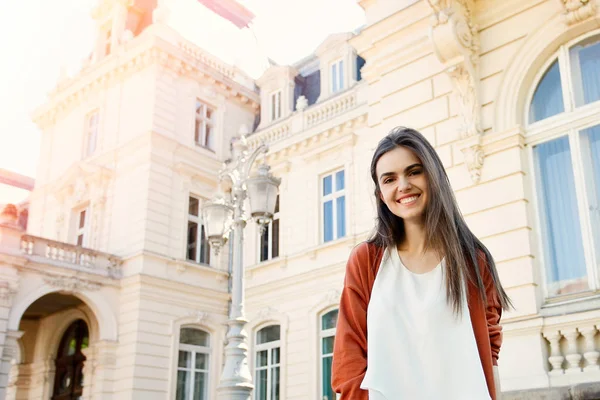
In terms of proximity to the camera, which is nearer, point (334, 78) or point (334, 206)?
point (334, 206)

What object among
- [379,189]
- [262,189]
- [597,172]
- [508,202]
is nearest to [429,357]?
[379,189]

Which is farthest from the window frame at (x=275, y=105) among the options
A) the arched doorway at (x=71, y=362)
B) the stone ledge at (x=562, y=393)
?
the stone ledge at (x=562, y=393)

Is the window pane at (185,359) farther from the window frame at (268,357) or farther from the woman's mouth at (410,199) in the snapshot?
the woman's mouth at (410,199)

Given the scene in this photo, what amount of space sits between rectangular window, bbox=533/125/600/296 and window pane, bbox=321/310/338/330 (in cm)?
1014

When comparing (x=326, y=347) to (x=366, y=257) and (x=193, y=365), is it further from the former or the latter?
(x=366, y=257)

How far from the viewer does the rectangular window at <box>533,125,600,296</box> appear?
6922 mm

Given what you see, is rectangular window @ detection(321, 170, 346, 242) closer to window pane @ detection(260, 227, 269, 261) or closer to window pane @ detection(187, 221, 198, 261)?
window pane @ detection(260, 227, 269, 261)

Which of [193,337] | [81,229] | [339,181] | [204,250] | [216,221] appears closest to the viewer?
[216,221]

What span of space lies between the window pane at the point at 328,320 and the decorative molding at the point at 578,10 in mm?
10880

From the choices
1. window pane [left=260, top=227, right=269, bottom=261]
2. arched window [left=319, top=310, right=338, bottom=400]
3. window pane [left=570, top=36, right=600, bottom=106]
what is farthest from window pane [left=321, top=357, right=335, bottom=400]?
window pane [left=570, top=36, right=600, bottom=106]

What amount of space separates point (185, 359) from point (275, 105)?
27.6ft

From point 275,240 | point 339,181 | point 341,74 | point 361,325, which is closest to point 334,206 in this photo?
point 339,181

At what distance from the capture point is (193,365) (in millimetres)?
18734

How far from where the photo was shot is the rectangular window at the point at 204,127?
20.6m
